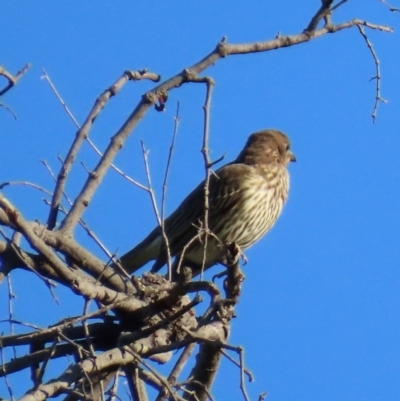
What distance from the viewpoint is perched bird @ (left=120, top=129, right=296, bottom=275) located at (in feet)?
27.1

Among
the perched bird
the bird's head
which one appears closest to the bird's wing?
the perched bird

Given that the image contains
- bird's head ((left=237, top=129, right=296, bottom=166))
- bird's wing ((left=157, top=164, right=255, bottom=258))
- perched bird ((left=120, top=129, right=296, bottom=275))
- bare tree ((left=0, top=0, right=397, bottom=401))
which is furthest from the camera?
bird's head ((left=237, top=129, right=296, bottom=166))

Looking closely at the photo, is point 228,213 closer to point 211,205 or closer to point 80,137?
point 211,205

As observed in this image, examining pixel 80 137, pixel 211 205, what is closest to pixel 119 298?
pixel 80 137

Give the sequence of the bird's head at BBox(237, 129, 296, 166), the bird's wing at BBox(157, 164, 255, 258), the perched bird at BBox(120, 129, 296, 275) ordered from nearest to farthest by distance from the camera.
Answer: the perched bird at BBox(120, 129, 296, 275) → the bird's wing at BBox(157, 164, 255, 258) → the bird's head at BBox(237, 129, 296, 166)

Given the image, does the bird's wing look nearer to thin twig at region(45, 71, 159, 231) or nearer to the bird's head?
the bird's head

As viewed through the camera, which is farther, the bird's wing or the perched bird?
the bird's wing

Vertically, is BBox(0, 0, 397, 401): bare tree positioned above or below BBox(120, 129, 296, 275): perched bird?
below

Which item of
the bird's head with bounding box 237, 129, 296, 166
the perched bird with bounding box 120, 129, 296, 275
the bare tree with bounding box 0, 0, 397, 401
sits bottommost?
the bare tree with bounding box 0, 0, 397, 401

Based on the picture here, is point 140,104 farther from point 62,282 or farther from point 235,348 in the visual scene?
point 235,348

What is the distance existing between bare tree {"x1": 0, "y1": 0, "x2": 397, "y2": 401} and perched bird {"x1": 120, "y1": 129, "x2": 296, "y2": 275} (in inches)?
90.8

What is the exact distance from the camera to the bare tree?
15.4ft

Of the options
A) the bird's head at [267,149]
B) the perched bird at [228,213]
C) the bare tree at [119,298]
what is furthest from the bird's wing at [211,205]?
the bare tree at [119,298]

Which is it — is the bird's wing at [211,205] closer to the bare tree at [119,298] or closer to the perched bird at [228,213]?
the perched bird at [228,213]
